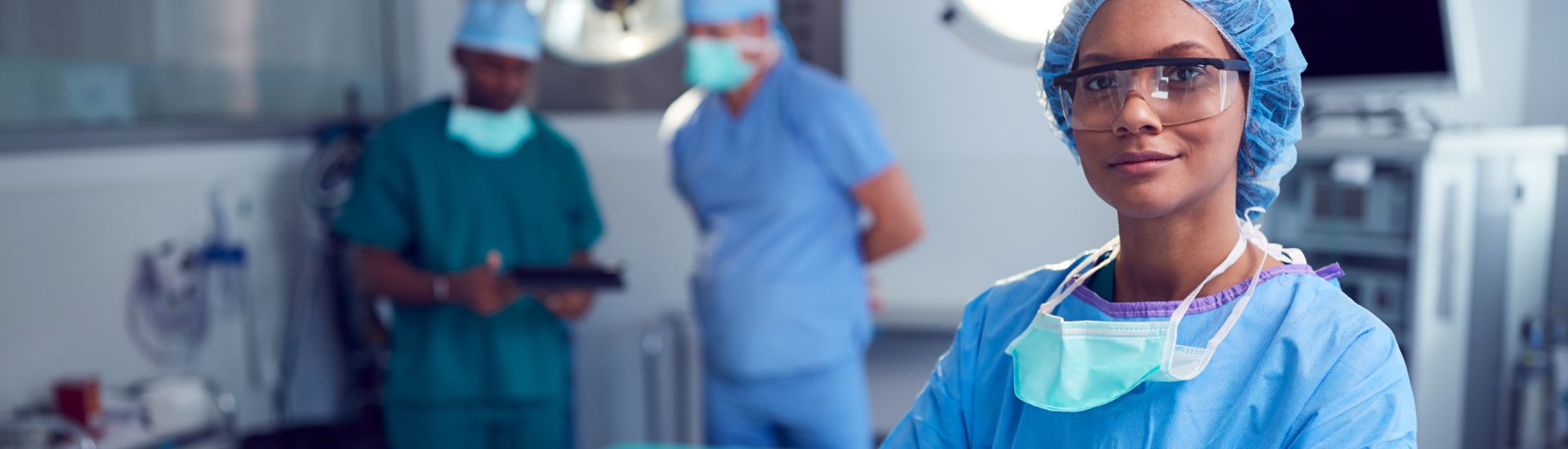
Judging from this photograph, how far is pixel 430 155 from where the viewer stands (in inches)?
85.7

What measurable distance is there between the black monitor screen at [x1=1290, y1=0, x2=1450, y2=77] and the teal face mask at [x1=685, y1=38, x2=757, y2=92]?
1.13 metres

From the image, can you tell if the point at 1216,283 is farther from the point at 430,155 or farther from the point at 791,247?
the point at 430,155

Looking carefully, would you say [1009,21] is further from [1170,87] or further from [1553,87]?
[1553,87]

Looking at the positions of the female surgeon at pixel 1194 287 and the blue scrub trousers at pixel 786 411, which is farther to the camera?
the blue scrub trousers at pixel 786 411

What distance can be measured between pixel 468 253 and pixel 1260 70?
1691 millimetres

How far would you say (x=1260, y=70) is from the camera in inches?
31.1

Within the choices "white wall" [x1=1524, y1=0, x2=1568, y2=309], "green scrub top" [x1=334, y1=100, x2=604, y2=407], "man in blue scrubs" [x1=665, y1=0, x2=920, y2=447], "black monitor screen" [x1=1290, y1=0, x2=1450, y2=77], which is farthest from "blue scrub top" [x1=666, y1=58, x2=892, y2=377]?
"white wall" [x1=1524, y1=0, x2=1568, y2=309]

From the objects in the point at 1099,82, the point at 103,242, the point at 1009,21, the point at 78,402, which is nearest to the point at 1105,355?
the point at 1099,82

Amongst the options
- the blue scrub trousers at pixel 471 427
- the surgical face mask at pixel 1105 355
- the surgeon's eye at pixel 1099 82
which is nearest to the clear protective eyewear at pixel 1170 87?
the surgeon's eye at pixel 1099 82

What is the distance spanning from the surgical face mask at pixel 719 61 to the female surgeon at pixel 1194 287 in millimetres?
1240

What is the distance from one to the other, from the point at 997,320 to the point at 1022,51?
29.1 inches

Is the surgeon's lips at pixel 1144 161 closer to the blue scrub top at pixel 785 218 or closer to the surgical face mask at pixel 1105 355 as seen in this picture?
the surgical face mask at pixel 1105 355

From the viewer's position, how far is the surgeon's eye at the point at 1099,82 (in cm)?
76

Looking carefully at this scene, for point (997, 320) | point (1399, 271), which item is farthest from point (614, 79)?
point (997, 320)
